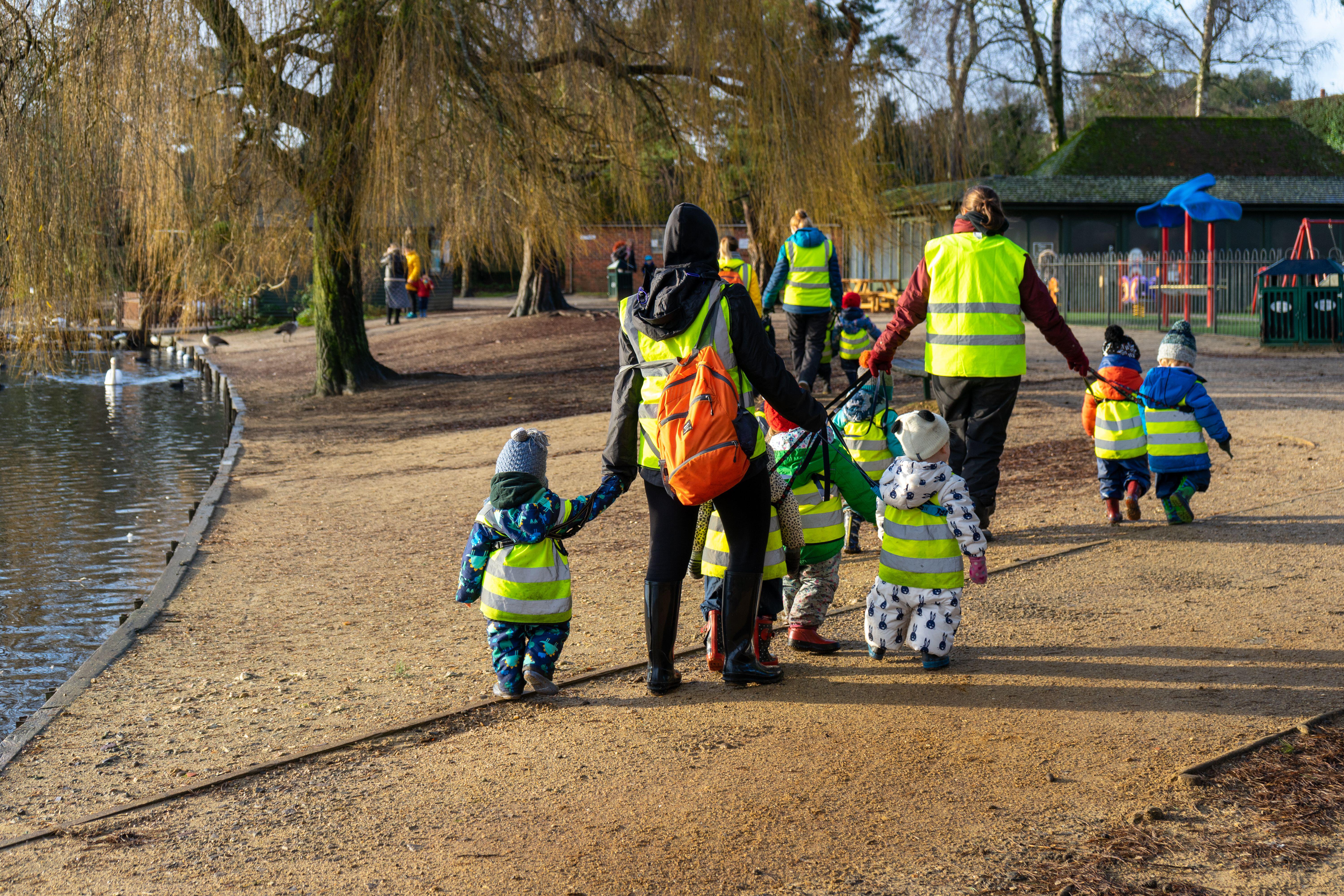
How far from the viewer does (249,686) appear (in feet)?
17.3

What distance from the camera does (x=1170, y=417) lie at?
7211 mm

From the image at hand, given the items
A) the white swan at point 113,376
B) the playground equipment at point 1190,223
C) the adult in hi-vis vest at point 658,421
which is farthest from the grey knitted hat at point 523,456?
the playground equipment at point 1190,223

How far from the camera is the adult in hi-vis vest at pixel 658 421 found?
4.48 meters

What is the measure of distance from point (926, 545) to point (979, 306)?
1.86m

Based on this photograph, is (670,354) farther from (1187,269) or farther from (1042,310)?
(1187,269)

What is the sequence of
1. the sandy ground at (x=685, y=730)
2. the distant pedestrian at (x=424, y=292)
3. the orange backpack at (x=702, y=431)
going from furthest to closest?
the distant pedestrian at (x=424, y=292)
the orange backpack at (x=702, y=431)
the sandy ground at (x=685, y=730)

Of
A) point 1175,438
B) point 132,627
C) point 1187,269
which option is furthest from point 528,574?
point 1187,269

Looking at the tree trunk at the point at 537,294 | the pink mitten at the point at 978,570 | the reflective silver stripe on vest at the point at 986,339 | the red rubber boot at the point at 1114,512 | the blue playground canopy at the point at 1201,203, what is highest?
the blue playground canopy at the point at 1201,203

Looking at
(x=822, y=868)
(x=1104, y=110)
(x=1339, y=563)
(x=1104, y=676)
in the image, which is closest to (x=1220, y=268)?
(x=1104, y=110)

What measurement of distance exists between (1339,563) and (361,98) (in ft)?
30.5

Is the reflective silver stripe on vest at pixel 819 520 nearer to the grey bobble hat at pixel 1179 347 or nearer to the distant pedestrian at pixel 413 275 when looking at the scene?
the grey bobble hat at pixel 1179 347

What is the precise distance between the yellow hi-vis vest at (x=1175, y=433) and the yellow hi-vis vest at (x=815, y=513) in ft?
9.50

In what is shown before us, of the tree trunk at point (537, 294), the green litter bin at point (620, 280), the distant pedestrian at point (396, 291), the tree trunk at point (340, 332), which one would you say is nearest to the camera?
the tree trunk at point (340, 332)

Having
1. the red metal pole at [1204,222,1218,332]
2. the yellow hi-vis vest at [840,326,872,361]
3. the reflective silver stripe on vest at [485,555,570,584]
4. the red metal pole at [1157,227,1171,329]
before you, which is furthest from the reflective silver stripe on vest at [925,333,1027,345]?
the red metal pole at [1157,227,1171,329]
